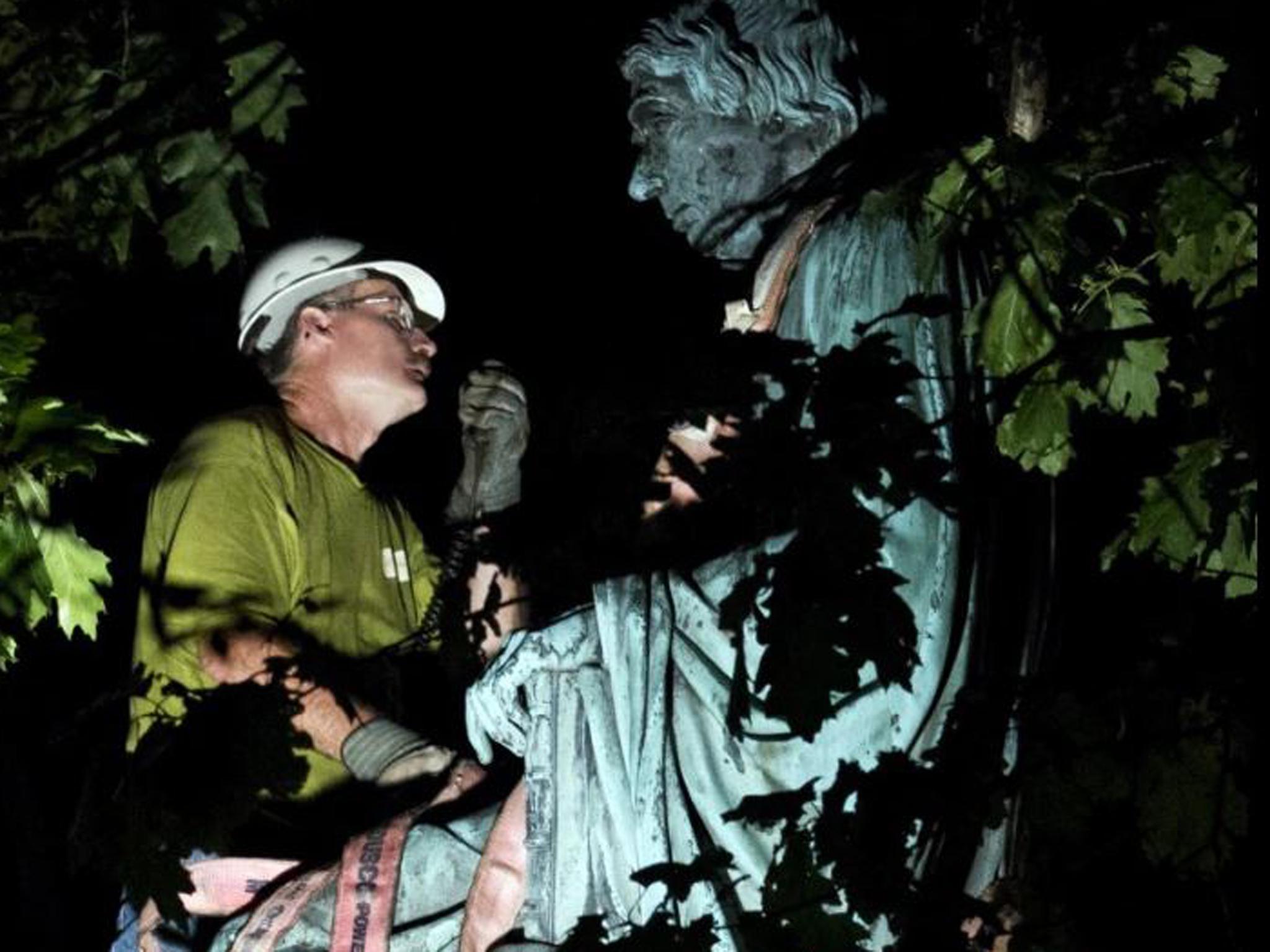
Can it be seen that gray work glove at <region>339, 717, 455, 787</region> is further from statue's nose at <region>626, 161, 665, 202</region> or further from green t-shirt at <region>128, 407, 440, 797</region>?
statue's nose at <region>626, 161, 665, 202</region>

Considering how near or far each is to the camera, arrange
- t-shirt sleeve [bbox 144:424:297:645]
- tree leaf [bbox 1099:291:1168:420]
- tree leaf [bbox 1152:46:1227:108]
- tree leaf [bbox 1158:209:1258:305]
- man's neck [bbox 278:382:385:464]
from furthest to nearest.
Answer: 1. man's neck [bbox 278:382:385:464]
2. t-shirt sleeve [bbox 144:424:297:645]
3. tree leaf [bbox 1152:46:1227:108]
4. tree leaf [bbox 1158:209:1258:305]
5. tree leaf [bbox 1099:291:1168:420]

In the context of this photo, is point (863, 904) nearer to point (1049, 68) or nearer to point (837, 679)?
point (837, 679)

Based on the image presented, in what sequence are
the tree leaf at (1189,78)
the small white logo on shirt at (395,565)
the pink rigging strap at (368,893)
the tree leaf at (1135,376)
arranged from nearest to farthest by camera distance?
1. the pink rigging strap at (368,893)
2. the tree leaf at (1135,376)
3. the tree leaf at (1189,78)
4. the small white logo on shirt at (395,565)

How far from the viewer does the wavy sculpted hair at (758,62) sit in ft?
23.3

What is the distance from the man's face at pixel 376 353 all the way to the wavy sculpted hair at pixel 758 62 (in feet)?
4.47

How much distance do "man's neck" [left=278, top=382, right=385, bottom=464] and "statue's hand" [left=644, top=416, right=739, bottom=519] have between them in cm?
129

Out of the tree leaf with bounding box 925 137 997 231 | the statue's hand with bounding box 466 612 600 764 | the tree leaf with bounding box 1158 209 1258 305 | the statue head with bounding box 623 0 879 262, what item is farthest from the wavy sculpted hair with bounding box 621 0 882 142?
the statue's hand with bounding box 466 612 600 764

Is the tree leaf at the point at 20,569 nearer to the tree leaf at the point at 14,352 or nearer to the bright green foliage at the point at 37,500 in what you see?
the bright green foliage at the point at 37,500

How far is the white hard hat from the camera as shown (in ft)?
27.3

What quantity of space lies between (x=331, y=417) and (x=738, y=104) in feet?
5.63

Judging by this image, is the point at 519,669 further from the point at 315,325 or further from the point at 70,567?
the point at 315,325

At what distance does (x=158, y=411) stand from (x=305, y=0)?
131cm

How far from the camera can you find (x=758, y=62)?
7.12 metres

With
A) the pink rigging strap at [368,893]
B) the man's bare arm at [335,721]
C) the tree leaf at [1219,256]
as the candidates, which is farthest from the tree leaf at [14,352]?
the tree leaf at [1219,256]
